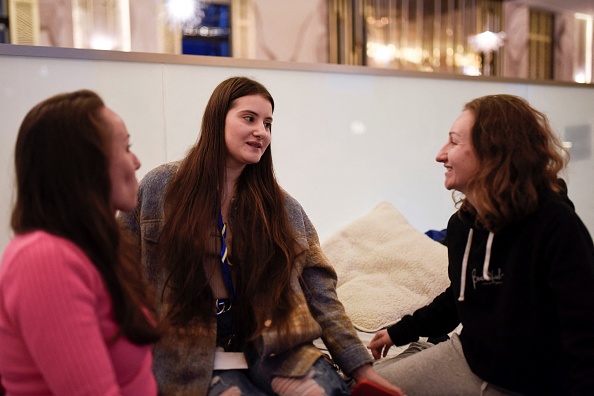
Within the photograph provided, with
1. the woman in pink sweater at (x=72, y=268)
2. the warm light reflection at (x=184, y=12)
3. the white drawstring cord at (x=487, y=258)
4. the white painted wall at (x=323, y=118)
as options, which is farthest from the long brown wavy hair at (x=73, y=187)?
the warm light reflection at (x=184, y=12)

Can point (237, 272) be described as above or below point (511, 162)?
below

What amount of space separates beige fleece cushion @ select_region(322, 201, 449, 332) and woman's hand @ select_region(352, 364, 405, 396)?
0.59 metres

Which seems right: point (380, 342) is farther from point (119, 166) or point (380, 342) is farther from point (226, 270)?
point (119, 166)

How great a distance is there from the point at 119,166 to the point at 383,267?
157 cm

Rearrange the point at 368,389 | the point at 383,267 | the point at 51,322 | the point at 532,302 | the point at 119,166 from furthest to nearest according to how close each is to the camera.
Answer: the point at 383,267, the point at 368,389, the point at 532,302, the point at 119,166, the point at 51,322

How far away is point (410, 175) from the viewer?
2.82 m

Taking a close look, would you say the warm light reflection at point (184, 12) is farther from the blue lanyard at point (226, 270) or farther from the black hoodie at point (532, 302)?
the black hoodie at point (532, 302)

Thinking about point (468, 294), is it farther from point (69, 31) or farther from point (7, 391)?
point (69, 31)

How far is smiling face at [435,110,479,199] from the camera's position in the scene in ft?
4.51

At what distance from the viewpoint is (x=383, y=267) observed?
7.71 feet

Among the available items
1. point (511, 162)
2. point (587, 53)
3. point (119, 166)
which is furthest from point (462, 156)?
point (587, 53)

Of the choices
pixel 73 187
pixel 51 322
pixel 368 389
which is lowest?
pixel 368 389

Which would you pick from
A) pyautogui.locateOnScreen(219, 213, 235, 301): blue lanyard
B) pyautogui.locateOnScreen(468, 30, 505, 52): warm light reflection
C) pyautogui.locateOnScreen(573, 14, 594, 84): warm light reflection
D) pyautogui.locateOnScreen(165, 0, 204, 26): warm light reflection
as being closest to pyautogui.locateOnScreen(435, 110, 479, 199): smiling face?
pyautogui.locateOnScreen(219, 213, 235, 301): blue lanyard

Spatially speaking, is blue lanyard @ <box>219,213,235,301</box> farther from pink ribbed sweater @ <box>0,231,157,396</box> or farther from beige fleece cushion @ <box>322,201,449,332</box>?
beige fleece cushion @ <box>322,201,449,332</box>
